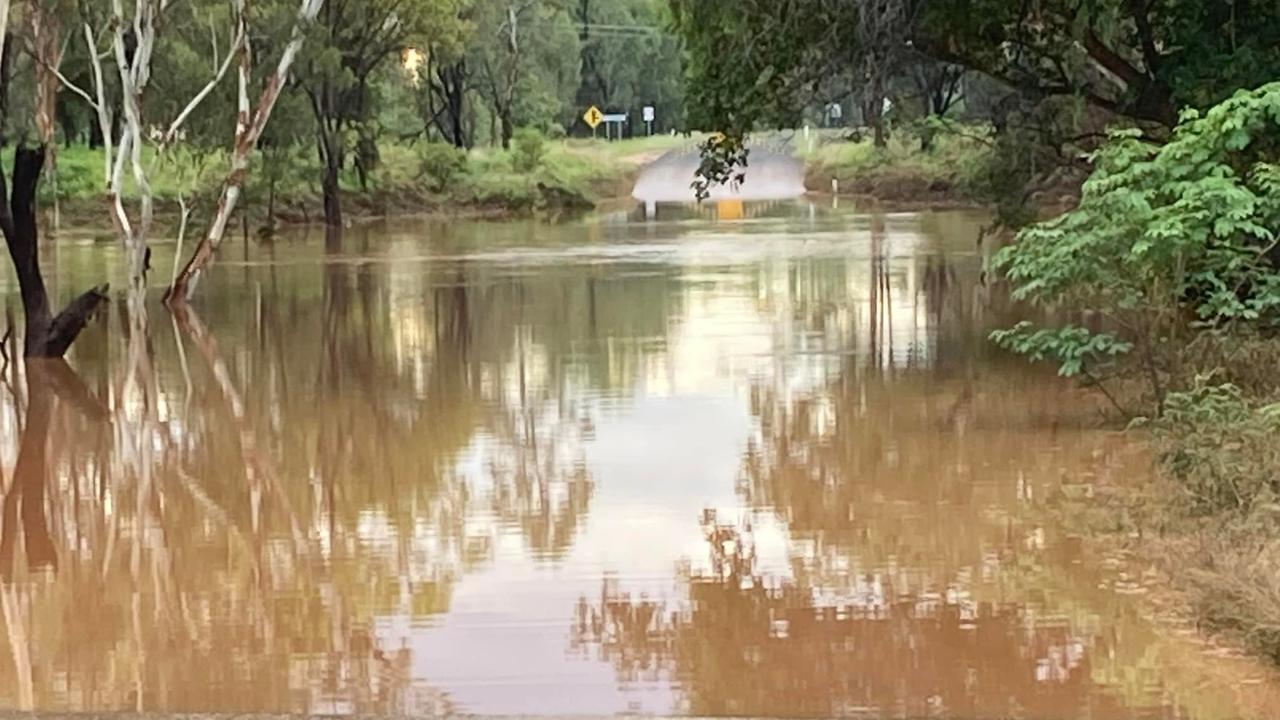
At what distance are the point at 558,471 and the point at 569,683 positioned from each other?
5.36 metres

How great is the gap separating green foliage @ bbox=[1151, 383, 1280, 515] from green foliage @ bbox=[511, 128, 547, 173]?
5443cm

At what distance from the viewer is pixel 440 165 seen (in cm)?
6175

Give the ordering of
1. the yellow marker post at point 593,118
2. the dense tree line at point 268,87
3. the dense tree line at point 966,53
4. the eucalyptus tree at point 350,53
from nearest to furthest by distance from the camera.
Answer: the dense tree line at point 966,53 → the dense tree line at point 268,87 → the eucalyptus tree at point 350,53 → the yellow marker post at point 593,118

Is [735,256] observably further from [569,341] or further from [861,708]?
[861,708]

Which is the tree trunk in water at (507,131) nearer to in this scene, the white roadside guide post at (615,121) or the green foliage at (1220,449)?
the white roadside guide post at (615,121)

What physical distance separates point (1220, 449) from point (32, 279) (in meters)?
15.4

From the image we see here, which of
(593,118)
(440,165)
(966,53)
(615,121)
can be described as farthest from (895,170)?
(966,53)

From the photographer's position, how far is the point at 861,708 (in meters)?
7.36

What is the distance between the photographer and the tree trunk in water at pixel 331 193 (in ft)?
169

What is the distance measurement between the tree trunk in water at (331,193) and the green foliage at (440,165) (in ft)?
30.5

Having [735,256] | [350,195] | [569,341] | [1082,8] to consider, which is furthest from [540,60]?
[1082,8]

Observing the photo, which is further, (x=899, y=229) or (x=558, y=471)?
(x=899, y=229)

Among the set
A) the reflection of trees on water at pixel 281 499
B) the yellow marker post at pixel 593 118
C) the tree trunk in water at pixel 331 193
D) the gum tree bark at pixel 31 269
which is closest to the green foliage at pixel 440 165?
the tree trunk in water at pixel 331 193

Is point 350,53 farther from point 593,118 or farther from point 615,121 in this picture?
point 615,121
